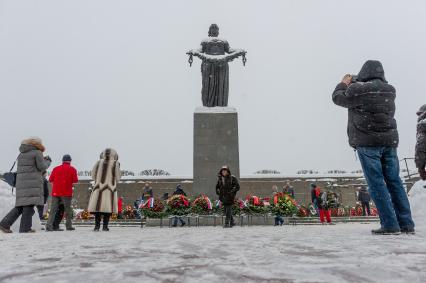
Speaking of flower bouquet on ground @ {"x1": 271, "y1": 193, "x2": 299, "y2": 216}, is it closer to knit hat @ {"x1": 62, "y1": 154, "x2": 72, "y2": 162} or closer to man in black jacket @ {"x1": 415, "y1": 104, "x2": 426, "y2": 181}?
man in black jacket @ {"x1": 415, "y1": 104, "x2": 426, "y2": 181}

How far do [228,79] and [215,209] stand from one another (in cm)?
522

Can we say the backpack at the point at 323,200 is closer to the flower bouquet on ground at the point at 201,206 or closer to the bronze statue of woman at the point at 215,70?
the flower bouquet on ground at the point at 201,206

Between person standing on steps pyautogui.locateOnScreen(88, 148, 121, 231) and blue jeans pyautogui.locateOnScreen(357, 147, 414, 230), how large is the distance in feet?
17.0

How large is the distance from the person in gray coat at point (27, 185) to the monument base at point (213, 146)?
5.54 m

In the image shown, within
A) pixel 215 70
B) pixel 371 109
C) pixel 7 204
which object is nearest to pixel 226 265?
pixel 371 109

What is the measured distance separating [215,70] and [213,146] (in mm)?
3080

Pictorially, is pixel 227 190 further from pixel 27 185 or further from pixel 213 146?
pixel 27 185

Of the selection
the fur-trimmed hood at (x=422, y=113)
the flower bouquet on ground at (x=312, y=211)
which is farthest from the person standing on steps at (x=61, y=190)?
the flower bouquet on ground at (x=312, y=211)

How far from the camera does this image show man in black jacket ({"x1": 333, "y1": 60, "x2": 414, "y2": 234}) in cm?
459

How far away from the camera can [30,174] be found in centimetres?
717

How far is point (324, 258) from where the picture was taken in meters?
2.42

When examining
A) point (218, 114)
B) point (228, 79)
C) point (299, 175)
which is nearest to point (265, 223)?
point (218, 114)

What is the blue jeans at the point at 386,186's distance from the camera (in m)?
4.48

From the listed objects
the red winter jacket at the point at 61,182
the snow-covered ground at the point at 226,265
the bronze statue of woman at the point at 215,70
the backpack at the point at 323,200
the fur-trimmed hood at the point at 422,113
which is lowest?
the snow-covered ground at the point at 226,265
